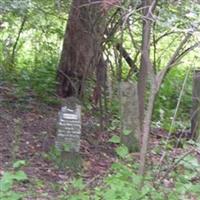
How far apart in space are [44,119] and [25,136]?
79 centimetres

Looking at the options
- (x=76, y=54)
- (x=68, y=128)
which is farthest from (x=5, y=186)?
(x=76, y=54)

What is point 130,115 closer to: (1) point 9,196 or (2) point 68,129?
(2) point 68,129

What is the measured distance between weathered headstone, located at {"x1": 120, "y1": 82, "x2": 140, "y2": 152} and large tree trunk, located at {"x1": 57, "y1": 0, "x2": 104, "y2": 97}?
759 millimetres

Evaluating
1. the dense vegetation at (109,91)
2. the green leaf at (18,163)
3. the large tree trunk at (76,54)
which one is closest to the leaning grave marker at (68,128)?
the dense vegetation at (109,91)

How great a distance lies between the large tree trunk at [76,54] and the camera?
8289 mm

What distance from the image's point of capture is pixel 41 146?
23.3 feet

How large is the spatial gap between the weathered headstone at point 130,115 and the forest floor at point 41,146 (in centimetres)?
21


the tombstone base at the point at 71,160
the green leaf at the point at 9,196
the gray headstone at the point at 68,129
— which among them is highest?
the gray headstone at the point at 68,129

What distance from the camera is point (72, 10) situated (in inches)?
339

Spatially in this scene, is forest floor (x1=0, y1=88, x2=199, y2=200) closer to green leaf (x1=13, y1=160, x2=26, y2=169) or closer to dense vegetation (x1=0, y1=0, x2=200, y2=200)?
dense vegetation (x1=0, y1=0, x2=200, y2=200)

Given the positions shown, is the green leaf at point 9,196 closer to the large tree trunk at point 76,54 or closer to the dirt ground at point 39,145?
the dirt ground at point 39,145

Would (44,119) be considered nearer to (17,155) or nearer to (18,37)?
(17,155)

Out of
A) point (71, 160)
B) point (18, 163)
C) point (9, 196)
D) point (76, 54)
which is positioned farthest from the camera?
point (76, 54)

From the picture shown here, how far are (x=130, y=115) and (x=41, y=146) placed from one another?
3.52 feet
